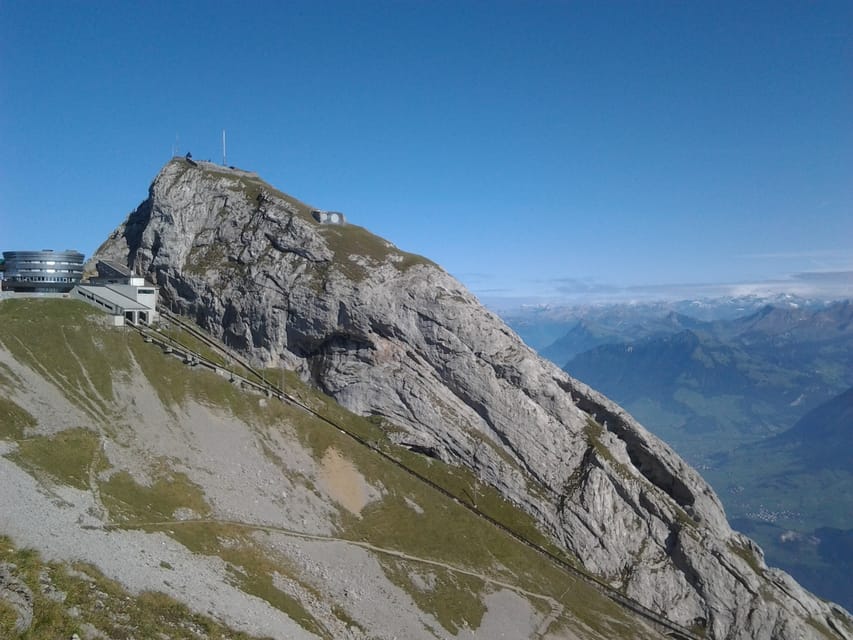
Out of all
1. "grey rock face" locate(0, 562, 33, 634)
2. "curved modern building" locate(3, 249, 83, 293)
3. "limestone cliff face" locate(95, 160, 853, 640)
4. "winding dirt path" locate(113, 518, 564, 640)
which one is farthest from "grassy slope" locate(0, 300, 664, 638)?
"grey rock face" locate(0, 562, 33, 634)

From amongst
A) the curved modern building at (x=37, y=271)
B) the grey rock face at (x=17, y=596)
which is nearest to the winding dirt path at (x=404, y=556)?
the grey rock face at (x=17, y=596)

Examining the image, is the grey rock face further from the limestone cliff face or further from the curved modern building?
the curved modern building

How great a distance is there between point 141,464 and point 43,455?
11.5 metres

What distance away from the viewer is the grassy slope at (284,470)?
59250mm

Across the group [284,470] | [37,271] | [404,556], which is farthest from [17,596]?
[37,271]

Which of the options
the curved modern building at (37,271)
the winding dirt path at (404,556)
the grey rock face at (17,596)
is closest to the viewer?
the grey rock face at (17,596)

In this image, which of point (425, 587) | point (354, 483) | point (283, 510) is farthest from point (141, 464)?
point (425, 587)

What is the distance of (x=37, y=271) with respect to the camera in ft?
340

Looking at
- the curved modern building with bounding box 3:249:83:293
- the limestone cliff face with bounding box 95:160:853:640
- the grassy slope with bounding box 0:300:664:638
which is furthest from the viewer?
the limestone cliff face with bounding box 95:160:853:640

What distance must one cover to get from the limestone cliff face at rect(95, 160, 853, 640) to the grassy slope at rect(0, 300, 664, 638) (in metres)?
8.56

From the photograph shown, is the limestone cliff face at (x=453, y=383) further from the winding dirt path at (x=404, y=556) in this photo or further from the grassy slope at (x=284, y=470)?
the winding dirt path at (x=404, y=556)

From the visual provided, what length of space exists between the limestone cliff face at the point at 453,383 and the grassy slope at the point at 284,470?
8.56 m

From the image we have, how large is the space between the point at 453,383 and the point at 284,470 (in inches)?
1751

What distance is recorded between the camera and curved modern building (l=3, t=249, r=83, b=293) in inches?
4080
